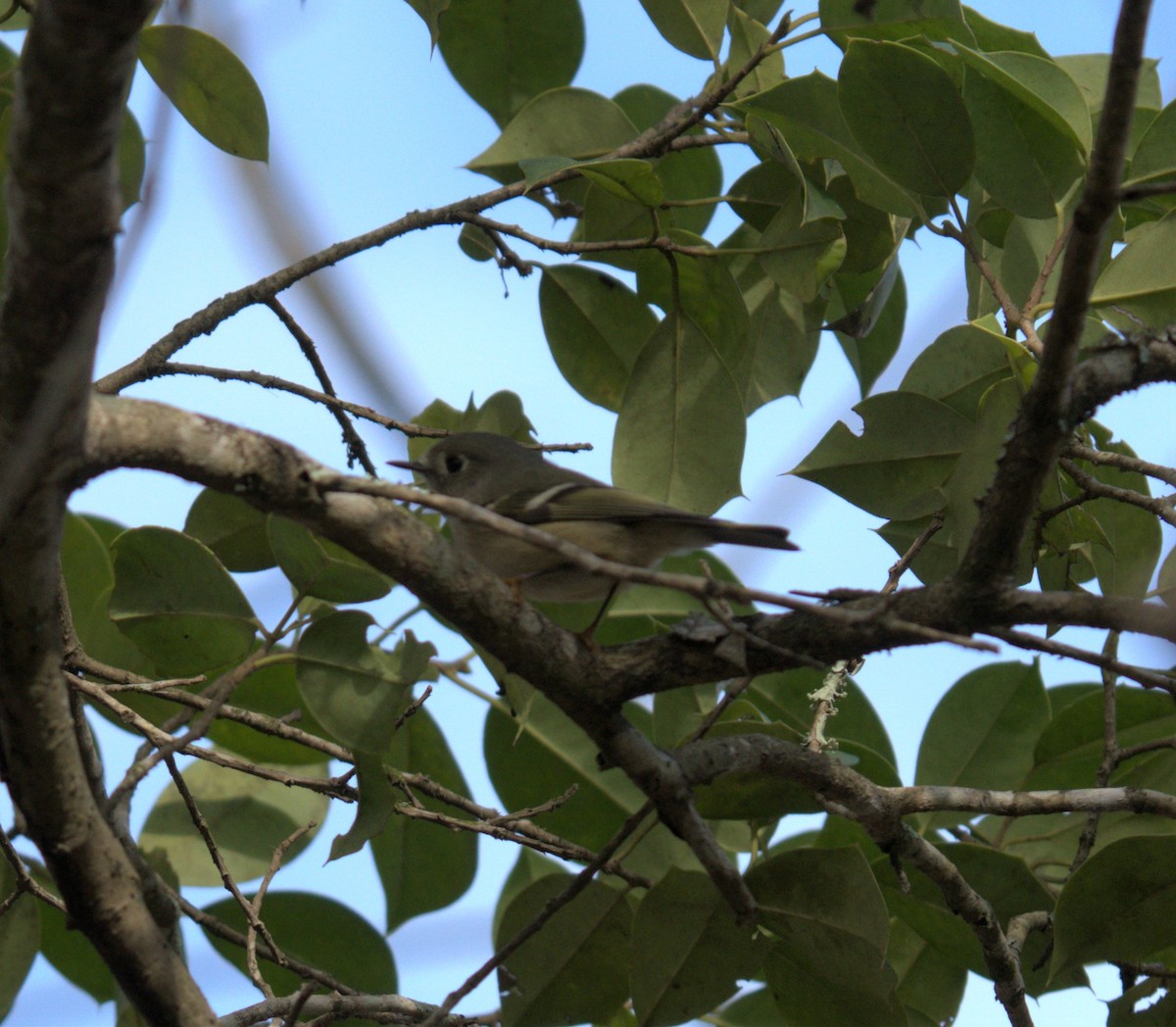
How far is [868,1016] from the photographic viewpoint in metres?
2.46

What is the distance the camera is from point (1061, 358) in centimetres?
174

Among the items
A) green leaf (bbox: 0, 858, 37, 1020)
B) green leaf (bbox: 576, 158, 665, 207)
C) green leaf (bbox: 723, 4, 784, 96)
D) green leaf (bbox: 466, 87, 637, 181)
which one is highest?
green leaf (bbox: 723, 4, 784, 96)

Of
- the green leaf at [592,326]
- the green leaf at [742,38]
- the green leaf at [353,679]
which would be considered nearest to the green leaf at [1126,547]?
the green leaf at [592,326]

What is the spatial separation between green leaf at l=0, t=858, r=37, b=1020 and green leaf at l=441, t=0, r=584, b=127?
2.60 metres

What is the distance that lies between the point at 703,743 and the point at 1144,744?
132 cm

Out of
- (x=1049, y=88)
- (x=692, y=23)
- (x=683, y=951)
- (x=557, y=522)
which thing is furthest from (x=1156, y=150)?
(x=683, y=951)

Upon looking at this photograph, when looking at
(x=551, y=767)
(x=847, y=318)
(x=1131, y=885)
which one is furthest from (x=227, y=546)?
(x=1131, y=885)

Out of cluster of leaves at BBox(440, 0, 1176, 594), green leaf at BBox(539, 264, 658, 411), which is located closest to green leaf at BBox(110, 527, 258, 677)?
cluster of leaves at BBox(440, 0, 1176, 594)

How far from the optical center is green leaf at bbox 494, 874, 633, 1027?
2.56 m

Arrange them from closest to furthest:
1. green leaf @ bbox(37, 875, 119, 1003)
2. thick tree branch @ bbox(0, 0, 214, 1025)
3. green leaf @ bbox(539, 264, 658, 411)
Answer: thick tree branch @ bbox(0, 0, 214, 1025) < green leaf @ bbox(37, 875, 119, 1003) < green leaf @ bbox(539, 264, 658, 411)

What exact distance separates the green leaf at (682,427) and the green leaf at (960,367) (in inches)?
18.3

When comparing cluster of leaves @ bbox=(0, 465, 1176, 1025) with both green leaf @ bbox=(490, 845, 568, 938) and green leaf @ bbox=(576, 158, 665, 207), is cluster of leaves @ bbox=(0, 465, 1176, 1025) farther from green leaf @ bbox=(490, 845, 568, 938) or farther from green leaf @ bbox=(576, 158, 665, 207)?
green leaf @ bbox=(576, 158, 665, 207)

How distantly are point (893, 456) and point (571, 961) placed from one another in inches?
54.5

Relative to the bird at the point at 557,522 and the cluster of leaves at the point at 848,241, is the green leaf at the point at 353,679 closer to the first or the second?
the bird at the point at 557,522
